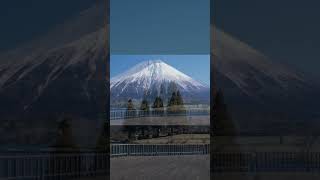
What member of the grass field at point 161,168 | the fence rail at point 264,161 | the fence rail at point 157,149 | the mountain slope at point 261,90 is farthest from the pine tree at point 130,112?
the mountain slope at point 261,90

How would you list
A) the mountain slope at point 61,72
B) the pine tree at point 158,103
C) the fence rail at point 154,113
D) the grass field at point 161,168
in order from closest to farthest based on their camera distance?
the mountain slope at point 61,72
the grass field at point 161,168
the fence rail at point 154,113
the pine tree at point 158,103

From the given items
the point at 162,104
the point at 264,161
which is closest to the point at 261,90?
the point at 264,161

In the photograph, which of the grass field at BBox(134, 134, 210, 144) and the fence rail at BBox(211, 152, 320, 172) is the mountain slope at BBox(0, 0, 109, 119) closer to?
the fence rail at BBox(211, 152, 320, 172)

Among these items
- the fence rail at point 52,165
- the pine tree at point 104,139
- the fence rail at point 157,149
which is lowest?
the fence rail at point 157,149

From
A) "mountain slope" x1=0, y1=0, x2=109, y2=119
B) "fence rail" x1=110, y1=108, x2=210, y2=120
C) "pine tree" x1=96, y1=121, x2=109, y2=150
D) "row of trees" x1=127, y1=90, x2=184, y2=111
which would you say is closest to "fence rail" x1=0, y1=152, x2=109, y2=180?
"pine tree" x1=96, y1=121, x2=109, y2=150

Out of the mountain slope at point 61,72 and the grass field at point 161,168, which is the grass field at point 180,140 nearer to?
the grass field at point 161,168

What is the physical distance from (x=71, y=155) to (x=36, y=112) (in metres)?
0.62

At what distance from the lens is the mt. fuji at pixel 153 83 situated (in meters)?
9.11

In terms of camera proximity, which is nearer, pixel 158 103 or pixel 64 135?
pixel 64 135

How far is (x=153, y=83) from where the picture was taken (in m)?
10.1

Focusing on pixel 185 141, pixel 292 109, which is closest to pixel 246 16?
pixel 292 109

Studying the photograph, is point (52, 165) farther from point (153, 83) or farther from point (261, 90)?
point (153, 83)

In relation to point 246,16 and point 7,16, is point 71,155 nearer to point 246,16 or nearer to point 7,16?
point 7,16

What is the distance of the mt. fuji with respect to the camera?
911cm
